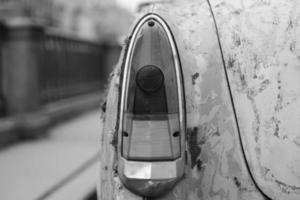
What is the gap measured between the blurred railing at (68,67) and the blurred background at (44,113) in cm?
2

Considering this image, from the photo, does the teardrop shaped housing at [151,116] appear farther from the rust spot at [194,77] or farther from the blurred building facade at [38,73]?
the blurred building facade at [38,73]

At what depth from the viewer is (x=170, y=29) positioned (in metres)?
2.09

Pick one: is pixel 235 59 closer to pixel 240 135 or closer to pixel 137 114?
pixel 240 135

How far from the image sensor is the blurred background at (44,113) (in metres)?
4.95

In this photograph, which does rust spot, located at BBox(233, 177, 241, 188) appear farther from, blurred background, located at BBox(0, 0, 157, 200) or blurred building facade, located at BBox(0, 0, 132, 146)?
blurred building facade, located at BBox(0, 0, 132, 146)

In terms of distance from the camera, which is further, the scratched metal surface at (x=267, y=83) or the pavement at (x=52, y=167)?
the pavement at (x=52, y=167)

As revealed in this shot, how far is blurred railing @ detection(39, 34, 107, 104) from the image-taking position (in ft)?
30.7

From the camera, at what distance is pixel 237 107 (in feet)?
6.83

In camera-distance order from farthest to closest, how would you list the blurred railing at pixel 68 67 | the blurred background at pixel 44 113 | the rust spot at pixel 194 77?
the blurred railing at pixel 68 67 → the blurred background at pixel 44 113 → the rust spot at pixel 194 77

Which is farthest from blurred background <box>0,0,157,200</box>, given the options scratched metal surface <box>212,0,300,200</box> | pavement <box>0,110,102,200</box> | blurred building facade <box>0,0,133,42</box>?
blurred building facade <box>0,0,133,42</box>

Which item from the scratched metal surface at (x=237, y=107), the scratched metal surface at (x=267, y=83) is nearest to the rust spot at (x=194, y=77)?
the scratched metal surface at (x=237, y=107)

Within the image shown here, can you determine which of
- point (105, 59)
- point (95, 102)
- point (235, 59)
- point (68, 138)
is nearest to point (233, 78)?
point (235, 59)

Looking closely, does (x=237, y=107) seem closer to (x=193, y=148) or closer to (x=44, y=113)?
(x=193, y=148)

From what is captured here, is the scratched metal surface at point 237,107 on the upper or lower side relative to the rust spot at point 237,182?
upper
